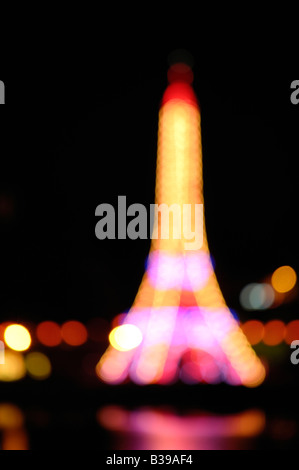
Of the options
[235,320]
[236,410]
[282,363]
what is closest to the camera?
[236,410]

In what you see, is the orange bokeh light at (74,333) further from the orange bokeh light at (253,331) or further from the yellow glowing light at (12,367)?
the orange bokeh light at (253,331)

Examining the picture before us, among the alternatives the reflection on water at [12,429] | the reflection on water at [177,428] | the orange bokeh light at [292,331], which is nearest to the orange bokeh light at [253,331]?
the orange bokeh light at [292,331]

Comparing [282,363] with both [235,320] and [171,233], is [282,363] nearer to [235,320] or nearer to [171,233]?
[235,320]

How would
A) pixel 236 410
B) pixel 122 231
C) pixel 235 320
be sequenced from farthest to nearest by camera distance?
pixel 235 320
pixel 122 231
pixel 236 410

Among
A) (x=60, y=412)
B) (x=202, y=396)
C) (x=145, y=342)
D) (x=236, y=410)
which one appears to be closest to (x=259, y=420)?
(x=236, y=410)

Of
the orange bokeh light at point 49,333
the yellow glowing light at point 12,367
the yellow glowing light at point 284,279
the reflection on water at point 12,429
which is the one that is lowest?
the reflection on water at point 12,429

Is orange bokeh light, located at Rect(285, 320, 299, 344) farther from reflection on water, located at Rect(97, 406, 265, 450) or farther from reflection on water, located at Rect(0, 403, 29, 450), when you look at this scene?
reflection on water, located at Rect(0, 403, 29, 450)
